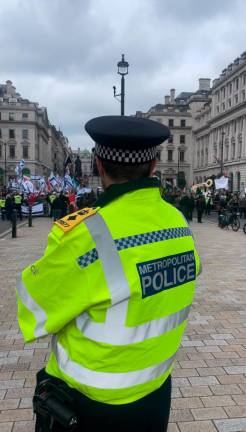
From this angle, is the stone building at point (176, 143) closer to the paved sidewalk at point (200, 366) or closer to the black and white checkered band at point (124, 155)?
the paved sidewalk at point (200, 366)

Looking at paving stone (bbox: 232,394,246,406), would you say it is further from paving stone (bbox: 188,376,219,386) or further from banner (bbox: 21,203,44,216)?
banner (bbox: 21,203,44,216)

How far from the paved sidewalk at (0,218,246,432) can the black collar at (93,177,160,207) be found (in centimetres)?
216

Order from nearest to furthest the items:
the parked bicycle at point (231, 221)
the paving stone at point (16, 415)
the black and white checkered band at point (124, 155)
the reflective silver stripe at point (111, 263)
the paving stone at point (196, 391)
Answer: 1. the reflective silver stripe at point (111, 263)
2. the black and white checkered band at point (124, 155)
3. the paving stone at point (16, 415)
4. the paving stone at point (196, 391)
5. the parked bicycle at point (231, 221)

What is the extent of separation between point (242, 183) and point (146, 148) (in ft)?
215

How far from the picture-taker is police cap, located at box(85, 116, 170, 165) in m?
1.46

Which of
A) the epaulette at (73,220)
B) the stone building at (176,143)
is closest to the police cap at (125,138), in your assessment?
the epaulette at (73,220)

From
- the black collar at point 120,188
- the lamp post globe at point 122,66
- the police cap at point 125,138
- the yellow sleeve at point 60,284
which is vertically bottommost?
the yellow sleeve at point 60,284

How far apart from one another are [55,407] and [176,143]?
97774 mm

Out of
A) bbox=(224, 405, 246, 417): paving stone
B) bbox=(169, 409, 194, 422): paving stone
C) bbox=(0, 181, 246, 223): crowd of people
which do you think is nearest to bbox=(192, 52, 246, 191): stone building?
bbox=(0, 181, 246, 223): crowd of people

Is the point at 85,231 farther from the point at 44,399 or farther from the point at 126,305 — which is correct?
the point at 44,399

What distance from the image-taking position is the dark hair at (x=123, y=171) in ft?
4.97

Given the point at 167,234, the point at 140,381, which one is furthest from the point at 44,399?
the point at 167,234

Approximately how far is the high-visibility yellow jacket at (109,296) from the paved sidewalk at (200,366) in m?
1.84

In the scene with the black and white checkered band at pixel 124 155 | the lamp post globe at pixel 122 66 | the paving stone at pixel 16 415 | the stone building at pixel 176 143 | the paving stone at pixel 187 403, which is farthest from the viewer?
the stone building at pixel 176 143
